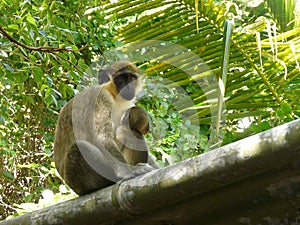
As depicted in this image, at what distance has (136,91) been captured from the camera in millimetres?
5430

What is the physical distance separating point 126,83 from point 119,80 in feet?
0.36

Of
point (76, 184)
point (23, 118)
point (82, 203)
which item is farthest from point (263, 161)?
point (23, 118)

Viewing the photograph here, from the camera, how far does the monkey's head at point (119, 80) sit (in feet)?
16.7

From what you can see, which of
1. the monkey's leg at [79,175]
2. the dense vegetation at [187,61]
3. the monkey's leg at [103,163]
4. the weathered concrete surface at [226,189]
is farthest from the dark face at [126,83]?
the weathered concrete surface at [226,189]

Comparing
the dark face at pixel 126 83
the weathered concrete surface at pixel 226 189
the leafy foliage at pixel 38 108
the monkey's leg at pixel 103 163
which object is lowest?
the leafy foliage at pixel 38 108

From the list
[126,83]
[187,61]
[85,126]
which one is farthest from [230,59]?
[85,126]

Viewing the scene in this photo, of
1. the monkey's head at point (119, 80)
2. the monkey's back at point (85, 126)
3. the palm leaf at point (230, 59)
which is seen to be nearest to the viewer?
the monkey's back at point (85, 126)

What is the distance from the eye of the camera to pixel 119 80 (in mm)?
5164

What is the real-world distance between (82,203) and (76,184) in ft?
3.44

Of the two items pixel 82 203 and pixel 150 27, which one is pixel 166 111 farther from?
pixel 82 203

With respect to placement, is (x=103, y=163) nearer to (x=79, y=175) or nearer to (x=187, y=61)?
(x=79, y=175)

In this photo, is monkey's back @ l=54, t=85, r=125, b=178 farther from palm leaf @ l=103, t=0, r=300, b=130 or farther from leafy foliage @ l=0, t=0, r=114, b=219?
leafy foliage @ l=0, t=0, r=114, b=219

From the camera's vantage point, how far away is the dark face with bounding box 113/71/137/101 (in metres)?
5.14

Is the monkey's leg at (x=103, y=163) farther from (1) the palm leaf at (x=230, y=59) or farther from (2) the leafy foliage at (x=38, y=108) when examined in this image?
(2) the leafy foliage at (x=38, y=108)
